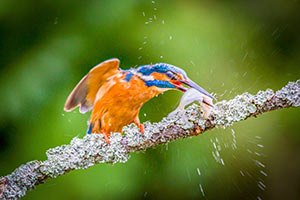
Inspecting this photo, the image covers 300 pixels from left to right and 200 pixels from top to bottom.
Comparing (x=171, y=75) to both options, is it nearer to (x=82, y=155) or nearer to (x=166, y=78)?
(x=166, y=78)

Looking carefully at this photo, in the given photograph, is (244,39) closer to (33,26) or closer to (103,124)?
(103,124)

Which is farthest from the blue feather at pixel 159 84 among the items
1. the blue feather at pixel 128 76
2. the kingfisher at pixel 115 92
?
the blue feather at pixel 128 76

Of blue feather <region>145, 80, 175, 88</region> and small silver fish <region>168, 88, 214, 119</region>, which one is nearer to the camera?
small silver fish <region>168, 88, 214, 119</region>

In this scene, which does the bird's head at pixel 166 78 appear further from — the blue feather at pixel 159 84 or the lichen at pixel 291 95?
the lichen at pixel 291 95

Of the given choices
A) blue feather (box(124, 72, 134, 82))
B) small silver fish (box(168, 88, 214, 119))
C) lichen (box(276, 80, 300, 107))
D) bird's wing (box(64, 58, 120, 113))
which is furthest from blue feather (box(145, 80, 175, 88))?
lichen (box(276, 80, 300, 107))

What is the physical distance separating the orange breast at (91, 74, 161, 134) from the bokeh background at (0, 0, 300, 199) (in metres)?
0.23

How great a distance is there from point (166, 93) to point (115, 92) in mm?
391

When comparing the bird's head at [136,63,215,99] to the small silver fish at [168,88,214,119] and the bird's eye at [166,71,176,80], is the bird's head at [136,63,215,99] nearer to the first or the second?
the bird's eye at [166,71,176,80]

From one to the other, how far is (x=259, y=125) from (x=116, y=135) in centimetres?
136

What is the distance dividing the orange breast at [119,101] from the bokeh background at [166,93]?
0.23m

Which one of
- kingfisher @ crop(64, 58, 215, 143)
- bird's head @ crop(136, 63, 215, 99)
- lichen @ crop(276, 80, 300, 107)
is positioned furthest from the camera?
kingfisher @ crop(64, 58, 215, 143)

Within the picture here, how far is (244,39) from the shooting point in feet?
9.48

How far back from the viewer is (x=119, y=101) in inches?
88.5

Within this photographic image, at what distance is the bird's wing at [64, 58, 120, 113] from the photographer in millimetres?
2219
